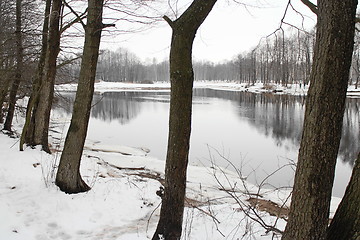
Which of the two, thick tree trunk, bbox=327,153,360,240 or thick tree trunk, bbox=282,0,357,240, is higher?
thick tree trunk, bbox=282,0,357,240

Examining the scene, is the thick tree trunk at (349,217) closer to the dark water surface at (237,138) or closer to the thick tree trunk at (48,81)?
the dark water surface at (237,138)

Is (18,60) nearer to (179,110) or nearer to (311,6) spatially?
(179,110)


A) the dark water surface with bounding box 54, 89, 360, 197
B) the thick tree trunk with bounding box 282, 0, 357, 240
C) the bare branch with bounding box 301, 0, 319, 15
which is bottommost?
the dark water surface with bounding box 54, 89, 360, 197

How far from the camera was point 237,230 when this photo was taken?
4.36m

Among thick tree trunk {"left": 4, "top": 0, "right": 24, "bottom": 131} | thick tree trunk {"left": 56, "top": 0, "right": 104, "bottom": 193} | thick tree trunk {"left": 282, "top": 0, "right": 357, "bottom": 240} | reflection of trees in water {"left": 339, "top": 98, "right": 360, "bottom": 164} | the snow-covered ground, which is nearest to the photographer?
thick tree trunk {"left": 282, "top": 0, "right": 357, "bottom": 240}

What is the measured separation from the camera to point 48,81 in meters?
7.49

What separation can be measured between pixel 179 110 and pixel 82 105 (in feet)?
7.97

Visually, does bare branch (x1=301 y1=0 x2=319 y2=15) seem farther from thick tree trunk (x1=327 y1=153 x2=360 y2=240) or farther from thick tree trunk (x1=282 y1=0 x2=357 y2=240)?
thick tree trunk (x1=327 y1=153 x2=360 y2=240)

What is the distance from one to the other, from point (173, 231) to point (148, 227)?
0.96 m

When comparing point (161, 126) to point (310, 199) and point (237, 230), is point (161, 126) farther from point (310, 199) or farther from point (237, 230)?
point (310, 199)

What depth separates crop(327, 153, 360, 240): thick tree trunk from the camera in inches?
83.1

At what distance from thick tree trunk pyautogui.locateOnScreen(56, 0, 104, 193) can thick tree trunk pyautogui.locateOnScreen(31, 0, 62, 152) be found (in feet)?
8.30

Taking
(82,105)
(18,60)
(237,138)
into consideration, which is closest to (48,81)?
(82,105)

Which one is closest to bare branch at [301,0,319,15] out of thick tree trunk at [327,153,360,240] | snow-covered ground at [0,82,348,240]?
thick tree trunk at [327,153,360,240]
